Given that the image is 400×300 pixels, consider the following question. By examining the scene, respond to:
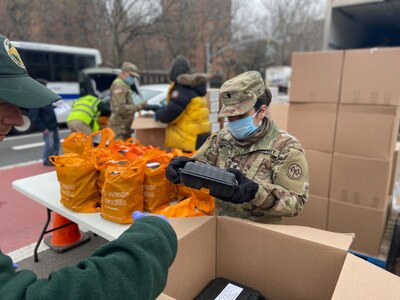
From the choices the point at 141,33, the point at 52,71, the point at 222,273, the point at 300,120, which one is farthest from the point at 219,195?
the point at 141,33

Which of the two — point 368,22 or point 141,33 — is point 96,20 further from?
point 368,22

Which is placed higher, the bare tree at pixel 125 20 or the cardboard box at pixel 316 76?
the bare tree at pixel 125 20

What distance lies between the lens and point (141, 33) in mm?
20375

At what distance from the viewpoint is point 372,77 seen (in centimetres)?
240

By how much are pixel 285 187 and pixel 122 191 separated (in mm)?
921

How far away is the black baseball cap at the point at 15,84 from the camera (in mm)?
817

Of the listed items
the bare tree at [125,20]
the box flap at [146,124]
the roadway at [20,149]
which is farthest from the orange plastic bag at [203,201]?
the bare tree at [125,20]

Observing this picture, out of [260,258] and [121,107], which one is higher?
[121,107]

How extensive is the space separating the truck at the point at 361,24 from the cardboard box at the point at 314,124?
166cm

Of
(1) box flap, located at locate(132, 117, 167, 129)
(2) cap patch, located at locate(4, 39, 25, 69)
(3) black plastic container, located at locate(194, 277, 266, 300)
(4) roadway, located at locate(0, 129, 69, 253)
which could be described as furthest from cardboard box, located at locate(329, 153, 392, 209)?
(4) roadway, located at locate(0, 129, 69, 253)

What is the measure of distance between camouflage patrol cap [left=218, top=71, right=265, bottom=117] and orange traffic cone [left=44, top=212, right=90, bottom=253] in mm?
2077

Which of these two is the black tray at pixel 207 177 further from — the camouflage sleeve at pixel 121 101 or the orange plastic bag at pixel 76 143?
the camouflage sleeve at pixel 121 101

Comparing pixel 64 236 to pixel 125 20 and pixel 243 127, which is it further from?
pixel 125 20

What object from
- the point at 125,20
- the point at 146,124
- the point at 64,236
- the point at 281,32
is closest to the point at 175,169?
the point at 64,236
